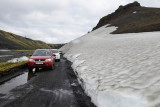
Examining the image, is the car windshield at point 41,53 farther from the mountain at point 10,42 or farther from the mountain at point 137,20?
the mountain at point 10,42

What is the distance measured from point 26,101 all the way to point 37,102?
14.8 inches

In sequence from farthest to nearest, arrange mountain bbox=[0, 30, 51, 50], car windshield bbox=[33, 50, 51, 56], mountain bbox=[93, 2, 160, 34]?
mountain bbox=[0, 30, 51, 50] → mountain bbox=[93, 2, 160, 34] → car windshield bbox=[33, 50, 51, 56]

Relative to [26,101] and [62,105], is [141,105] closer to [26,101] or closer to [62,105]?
[62,105]

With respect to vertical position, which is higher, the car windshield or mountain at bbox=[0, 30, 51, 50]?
mountain at bbox=[0, 30, 51, 50]

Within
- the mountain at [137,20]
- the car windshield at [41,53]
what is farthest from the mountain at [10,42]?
the car windshield at [41,53]

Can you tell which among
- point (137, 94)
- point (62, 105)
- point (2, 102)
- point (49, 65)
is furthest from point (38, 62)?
point (137, 94)

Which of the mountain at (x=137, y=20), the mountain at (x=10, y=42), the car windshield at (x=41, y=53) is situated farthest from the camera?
the mountain at (x=10, y=42)

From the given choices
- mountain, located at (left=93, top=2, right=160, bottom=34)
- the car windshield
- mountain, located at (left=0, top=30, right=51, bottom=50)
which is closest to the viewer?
the car windshield

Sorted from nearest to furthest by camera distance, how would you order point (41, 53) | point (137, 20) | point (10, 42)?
1. point (41, 53)
2. point (137, 20)
3. point (10, 42)

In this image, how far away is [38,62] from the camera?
30.8ft

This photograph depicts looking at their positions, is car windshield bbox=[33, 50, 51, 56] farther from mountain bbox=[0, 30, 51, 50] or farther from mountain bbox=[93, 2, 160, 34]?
mountain bbox=[0, 30, 51, 50]

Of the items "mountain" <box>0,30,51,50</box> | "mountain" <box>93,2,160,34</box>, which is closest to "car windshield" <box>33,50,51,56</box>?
"mountain" <box>93,2,160,34</box>

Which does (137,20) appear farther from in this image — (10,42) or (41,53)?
(10,42)

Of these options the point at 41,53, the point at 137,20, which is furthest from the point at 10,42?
the point at 41,53
